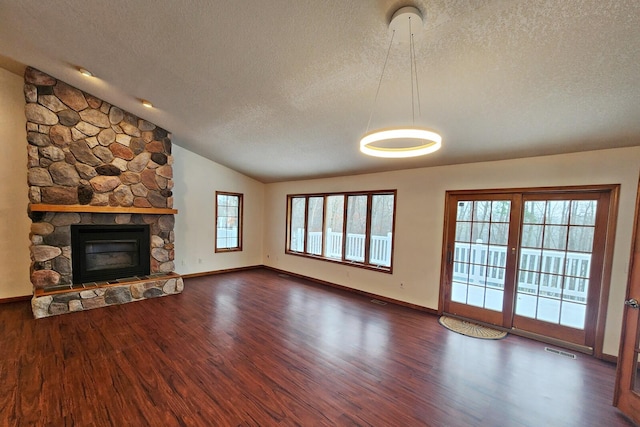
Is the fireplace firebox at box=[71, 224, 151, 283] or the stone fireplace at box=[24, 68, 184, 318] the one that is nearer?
the stone fireplace at box=[24, 68, 184, 318]

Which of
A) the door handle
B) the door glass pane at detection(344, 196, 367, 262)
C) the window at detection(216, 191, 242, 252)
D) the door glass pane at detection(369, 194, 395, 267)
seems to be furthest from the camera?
the window at detection(216, 191, 242, 252)

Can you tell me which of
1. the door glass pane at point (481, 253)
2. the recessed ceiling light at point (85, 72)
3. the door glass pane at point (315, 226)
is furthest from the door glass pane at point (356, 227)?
the recessed ceiling light at point (85, 72)

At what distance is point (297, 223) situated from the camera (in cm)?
686

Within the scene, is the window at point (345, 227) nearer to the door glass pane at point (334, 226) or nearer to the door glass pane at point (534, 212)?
the door glass pane at point (334, 226)

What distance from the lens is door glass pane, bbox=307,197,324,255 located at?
634 centimetres

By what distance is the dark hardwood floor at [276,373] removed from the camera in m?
2.06

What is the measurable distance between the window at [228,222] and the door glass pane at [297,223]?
1.44 m

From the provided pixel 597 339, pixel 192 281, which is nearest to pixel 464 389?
pixel 597 339

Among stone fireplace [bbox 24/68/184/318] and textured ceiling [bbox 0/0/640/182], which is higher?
textured ceiling [bbox 0/0/640/182]

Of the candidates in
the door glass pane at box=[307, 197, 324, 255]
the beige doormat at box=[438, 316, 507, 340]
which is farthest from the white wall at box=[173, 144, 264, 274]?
the beige doormat at box=[438, 316, 507, 340]

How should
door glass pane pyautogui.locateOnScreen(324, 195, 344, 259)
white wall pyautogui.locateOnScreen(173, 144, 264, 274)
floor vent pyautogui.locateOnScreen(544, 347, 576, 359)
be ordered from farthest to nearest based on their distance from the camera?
1. door glass pane pyautogui.locateOnScreen(324, 195, 344, 259)
2. white wall pyautogui.locateOnScreen(173, 144, 264, 274)
3. floor vent pyautogui.locateOnScreen(544, 347, 576, 359)

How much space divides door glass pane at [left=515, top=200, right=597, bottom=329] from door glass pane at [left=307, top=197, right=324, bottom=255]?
3.91 metres

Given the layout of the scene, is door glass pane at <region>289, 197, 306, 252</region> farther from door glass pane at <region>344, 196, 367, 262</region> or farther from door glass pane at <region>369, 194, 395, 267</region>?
door glass pane at <region>369, 194, 395, 267</region>

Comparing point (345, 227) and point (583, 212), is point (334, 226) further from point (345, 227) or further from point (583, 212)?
point (583, 212)
